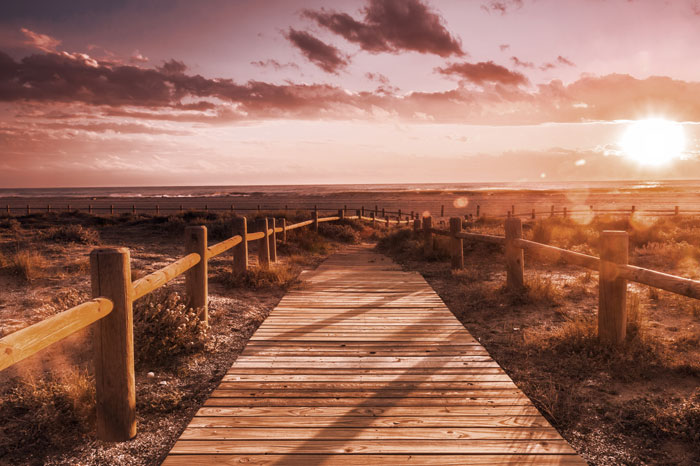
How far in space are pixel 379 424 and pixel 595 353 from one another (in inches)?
105

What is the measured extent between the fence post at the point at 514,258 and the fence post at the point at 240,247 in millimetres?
4409

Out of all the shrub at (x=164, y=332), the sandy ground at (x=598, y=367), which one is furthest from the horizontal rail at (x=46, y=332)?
the sandy ground at (x=598, y=367)

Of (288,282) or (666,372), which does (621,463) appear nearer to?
(666,372)

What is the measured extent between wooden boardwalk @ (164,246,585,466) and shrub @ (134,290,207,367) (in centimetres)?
65

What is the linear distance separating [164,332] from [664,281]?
186 inches

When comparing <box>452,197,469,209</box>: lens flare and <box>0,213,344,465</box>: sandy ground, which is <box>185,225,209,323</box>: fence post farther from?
<box>452,197,469,209</box>: lens flare

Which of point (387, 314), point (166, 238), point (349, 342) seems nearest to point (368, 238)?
point (166, 238)

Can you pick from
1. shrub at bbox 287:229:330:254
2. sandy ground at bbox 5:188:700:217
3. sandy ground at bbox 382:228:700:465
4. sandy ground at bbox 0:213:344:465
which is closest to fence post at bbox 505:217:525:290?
sandy ground at bbox 382:228:700:465

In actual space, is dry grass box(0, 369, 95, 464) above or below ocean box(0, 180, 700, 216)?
below

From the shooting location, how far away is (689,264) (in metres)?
9.61

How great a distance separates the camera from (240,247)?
7637 mm

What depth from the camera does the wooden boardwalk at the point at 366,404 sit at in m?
2.67

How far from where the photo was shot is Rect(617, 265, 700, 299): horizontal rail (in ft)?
11.5

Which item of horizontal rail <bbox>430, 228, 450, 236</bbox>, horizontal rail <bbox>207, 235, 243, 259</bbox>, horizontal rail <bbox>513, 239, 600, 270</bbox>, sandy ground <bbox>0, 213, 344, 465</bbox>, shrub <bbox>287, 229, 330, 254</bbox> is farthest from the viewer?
shrub <bbox>287, 229, 330, 254</bbox>
